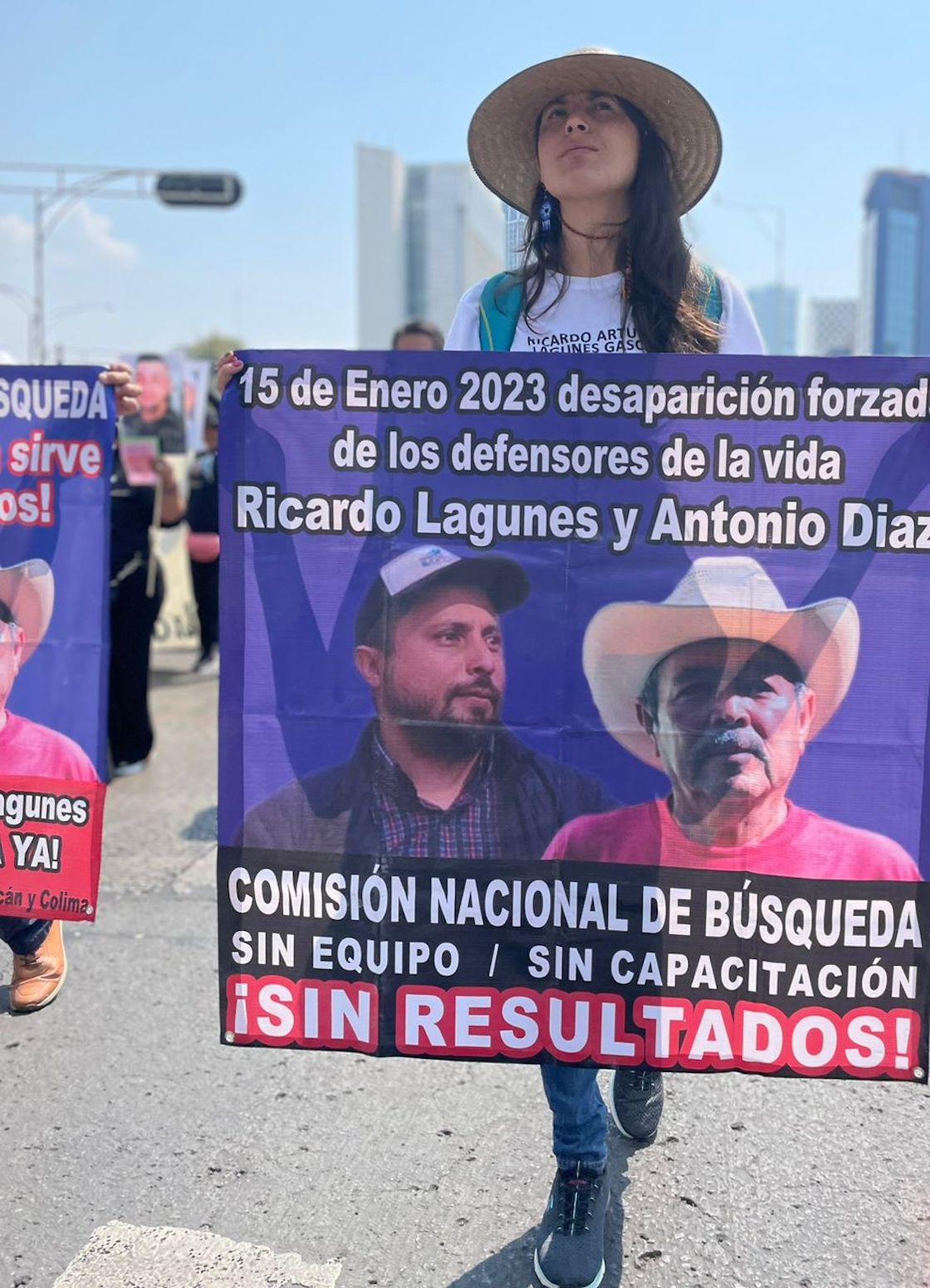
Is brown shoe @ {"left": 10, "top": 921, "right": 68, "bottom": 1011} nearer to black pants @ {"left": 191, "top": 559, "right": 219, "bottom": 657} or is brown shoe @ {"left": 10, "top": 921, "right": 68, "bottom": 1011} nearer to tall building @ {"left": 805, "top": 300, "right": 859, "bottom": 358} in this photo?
black pants @ {"left": 191, "top": 559, "right": 219, "bottom": 657}

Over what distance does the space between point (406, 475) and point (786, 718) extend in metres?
0.82

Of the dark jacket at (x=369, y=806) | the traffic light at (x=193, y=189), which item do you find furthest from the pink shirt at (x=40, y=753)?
the traffic light at (x=193, y=189)

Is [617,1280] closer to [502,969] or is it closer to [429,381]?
[502,969]

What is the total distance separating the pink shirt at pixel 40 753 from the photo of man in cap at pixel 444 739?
901 millimetres

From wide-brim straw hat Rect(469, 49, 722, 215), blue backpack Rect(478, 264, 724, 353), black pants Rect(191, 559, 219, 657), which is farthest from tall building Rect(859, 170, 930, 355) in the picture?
blue backpack Rect(478, 264, 724, 353)

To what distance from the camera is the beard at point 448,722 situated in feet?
7.09

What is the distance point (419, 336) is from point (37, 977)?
3582mm

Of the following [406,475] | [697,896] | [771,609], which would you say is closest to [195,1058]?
[697,896]

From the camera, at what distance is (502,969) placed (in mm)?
2178

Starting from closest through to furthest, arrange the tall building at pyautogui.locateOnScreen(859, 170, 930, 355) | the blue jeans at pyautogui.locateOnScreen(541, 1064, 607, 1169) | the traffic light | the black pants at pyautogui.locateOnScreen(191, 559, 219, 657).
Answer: the blue jeans at pyautogui.locateOnScreen(541, 1064, 607, 1169)
the black pants at pyautogui.locateOnScreen(191, 559, 219, 657)
the traffic light
the tall building at pyautogui.locateOnScreen(859, 170, 930, 355)

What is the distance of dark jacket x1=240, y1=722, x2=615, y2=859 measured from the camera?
7.06 feet

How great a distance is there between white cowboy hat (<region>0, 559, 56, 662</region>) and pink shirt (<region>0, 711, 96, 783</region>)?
24cm

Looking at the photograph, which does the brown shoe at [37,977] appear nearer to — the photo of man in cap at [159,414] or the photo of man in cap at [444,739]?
the photo of man in cap at [444,739]

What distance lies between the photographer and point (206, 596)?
860cm
